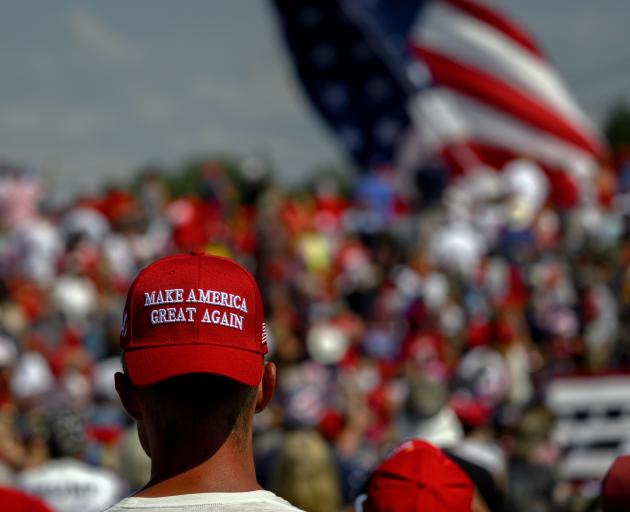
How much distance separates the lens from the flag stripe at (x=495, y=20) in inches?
782

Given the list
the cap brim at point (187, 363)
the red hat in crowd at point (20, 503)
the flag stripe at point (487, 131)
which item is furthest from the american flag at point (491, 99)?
the cap brim at point (187, 363)

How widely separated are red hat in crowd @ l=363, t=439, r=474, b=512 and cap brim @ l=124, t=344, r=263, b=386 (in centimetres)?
100

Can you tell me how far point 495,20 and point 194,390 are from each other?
18.8 metres

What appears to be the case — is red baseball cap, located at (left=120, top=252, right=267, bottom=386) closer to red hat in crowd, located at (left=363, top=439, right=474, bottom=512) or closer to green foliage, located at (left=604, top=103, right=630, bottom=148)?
red hat in crowd, located at (left=363, top=439, right=474, bottom=512)

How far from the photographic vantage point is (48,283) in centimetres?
1214

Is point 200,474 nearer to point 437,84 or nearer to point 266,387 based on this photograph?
point 266,387

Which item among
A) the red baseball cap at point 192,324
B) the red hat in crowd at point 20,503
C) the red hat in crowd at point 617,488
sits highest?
the red baseball cap at point 192,324

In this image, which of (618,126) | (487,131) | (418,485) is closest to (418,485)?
(418,485)

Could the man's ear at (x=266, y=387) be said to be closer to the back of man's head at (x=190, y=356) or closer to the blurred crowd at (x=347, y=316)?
the back of man's head at (x=190, y=356)

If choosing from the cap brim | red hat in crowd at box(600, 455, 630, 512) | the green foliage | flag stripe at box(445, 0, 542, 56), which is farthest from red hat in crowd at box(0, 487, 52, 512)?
the green foliage

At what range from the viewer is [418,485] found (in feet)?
9.16

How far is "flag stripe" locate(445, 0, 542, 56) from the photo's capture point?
19859 millimetres

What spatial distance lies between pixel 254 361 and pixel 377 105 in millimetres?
17398

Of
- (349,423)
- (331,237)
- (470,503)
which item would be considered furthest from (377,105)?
(470,503)
